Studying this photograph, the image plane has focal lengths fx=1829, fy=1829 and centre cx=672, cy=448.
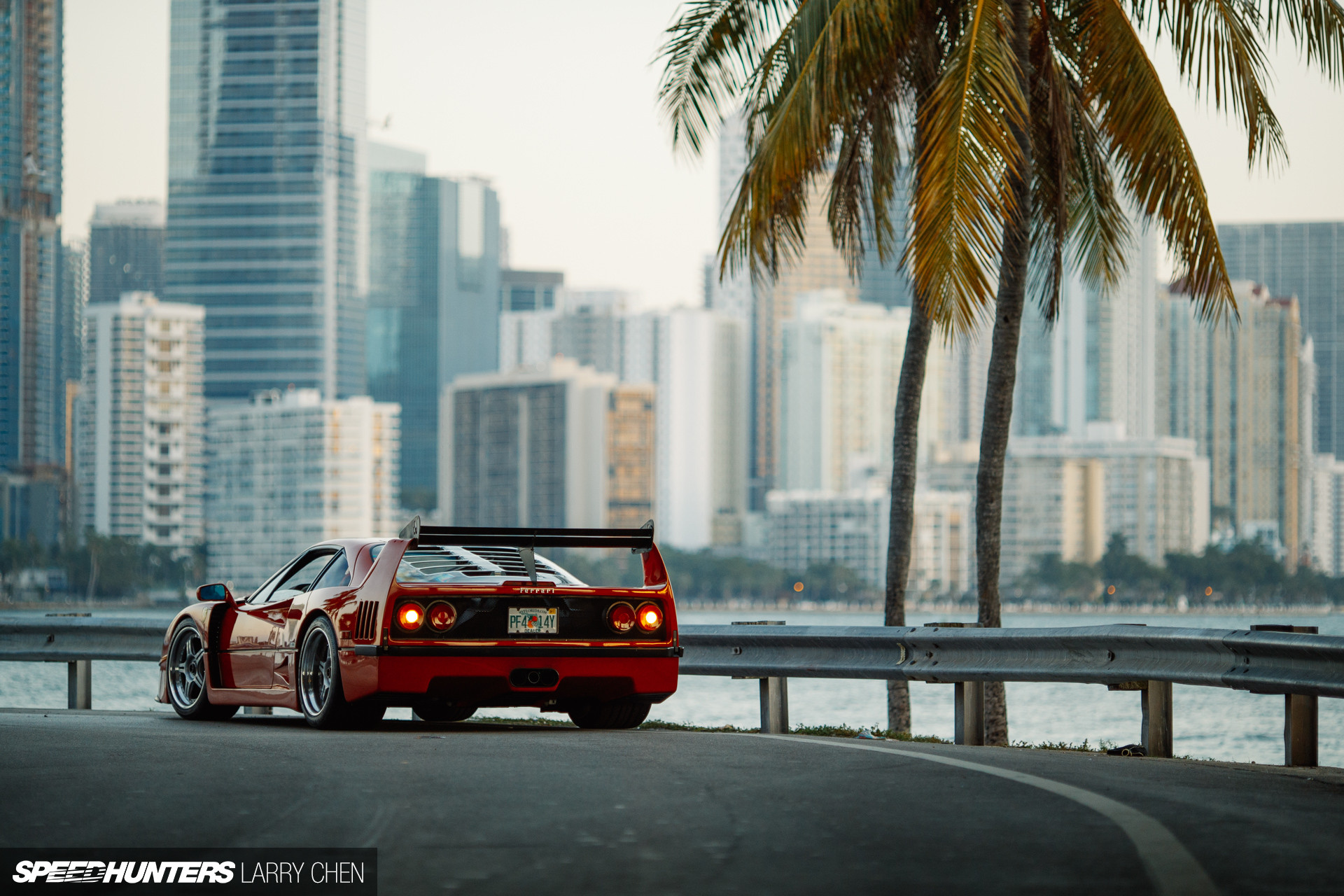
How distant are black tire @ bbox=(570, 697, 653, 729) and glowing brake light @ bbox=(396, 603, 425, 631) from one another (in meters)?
1.39

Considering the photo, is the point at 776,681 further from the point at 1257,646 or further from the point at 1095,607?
the point at 1095,607

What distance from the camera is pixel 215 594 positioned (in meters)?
11.1

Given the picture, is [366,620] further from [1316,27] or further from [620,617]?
[1316,27]

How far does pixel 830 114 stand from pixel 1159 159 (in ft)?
8.24

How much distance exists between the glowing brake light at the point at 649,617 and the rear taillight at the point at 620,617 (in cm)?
6

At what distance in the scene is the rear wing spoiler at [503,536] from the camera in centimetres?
967

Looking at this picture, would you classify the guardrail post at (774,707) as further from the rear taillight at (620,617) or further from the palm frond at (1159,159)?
the palm frond at (1159,159)

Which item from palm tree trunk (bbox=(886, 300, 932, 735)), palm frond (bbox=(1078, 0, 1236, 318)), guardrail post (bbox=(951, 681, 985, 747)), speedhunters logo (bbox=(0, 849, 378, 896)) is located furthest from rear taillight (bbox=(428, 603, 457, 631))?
palm tree trunk (bbox=(886, 300, 932, 735))

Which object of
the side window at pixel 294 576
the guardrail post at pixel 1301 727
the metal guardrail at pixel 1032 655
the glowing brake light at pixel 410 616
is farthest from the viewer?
the side window at pixel 294 576

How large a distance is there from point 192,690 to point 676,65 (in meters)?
7.64

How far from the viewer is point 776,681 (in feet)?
Result: 37.6

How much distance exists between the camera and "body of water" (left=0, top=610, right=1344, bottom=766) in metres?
45.2

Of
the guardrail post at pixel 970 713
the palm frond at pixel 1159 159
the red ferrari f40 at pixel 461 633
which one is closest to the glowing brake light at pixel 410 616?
the red ferrari f40 at pixel 461 633

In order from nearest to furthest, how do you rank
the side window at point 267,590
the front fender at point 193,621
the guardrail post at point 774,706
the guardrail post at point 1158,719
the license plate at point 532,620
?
1. the guardrail post at point 1158,719
2. the license plate at point 532,620
3. the side window at point 267,590
4. the front fender at point 193,621
5. the guardrail post at point 774,706
